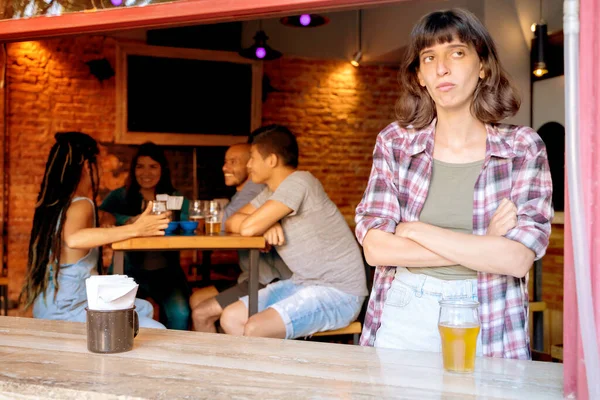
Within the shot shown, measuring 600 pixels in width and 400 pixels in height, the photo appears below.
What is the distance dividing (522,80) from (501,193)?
163 inches

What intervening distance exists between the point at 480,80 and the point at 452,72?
0.11 meters

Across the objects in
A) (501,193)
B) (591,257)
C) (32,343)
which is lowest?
(32,343)

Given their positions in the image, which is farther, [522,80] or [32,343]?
[522,80]

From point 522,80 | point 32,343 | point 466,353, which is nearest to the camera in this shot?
point 466,353

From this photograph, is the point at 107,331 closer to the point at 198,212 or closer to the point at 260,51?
the point at 198,212

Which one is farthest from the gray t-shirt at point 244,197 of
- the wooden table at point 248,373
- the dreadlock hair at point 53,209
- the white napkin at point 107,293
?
the white napkin at point 107,293

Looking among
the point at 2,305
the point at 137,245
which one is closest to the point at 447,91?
the point at 137,245

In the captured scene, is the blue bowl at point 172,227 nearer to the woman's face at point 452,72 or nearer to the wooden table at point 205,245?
the wooden table at point 205,245

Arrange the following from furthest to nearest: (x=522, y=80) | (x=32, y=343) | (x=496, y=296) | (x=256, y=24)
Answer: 1. (x=256, y=24)
2. (x=522, y=80)
3. (x=496, y=296)
4. (x=32, y=343)

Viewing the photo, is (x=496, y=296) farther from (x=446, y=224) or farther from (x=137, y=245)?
(x=137, y=245)

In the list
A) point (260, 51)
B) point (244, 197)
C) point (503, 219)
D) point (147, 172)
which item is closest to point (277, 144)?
point (244, 197)

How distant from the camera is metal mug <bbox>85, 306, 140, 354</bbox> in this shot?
1.44 m

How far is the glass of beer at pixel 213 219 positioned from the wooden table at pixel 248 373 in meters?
2.11

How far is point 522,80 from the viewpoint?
5.56m
